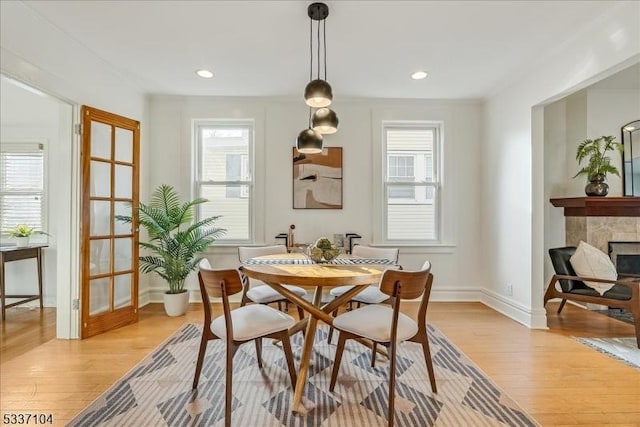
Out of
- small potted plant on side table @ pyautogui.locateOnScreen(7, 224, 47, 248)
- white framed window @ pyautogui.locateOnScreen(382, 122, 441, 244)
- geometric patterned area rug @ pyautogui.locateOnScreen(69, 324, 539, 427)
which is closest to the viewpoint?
geometric patterned area rug @ pyautogui.locateOnScreen(69, 324, 539, 427)

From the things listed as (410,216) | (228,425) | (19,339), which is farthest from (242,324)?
(410,216)

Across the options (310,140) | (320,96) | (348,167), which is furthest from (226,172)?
(320,96)

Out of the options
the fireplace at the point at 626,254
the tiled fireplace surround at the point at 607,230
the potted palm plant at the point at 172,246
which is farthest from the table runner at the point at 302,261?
the fireplace at the point at 626,254

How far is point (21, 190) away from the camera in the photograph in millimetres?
4203

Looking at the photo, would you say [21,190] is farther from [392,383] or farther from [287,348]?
[392,383]

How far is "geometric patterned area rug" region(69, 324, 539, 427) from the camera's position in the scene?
188 centimetres

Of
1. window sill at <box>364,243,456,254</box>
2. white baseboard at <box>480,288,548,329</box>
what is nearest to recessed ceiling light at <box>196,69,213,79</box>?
window sill at <box>364,243,456,254</box>

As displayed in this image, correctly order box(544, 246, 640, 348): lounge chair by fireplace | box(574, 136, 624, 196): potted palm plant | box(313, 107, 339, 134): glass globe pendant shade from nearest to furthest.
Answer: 1. box(313, 107, 339, 134): glass globe pendant shade
2. box(544, 246, 640, 348): lounge chair by fireplace
3. box(574, 136, 624, 196): potted palm plant

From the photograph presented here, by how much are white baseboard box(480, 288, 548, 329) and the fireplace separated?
149 cm

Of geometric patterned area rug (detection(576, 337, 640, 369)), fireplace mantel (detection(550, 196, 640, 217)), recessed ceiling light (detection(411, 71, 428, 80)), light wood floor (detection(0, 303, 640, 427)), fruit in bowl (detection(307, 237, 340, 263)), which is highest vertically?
recessed ceiling light (detection(411, 71, 428, 80))

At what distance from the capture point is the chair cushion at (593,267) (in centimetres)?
338

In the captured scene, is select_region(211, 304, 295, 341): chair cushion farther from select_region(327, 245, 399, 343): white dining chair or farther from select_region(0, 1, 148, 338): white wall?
select_region(0, 1, 148, 338): white wall

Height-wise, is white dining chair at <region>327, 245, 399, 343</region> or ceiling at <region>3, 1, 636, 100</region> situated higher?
ceiling at <region>3, 1, 636, 100</region>

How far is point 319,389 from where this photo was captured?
217 centimetres
